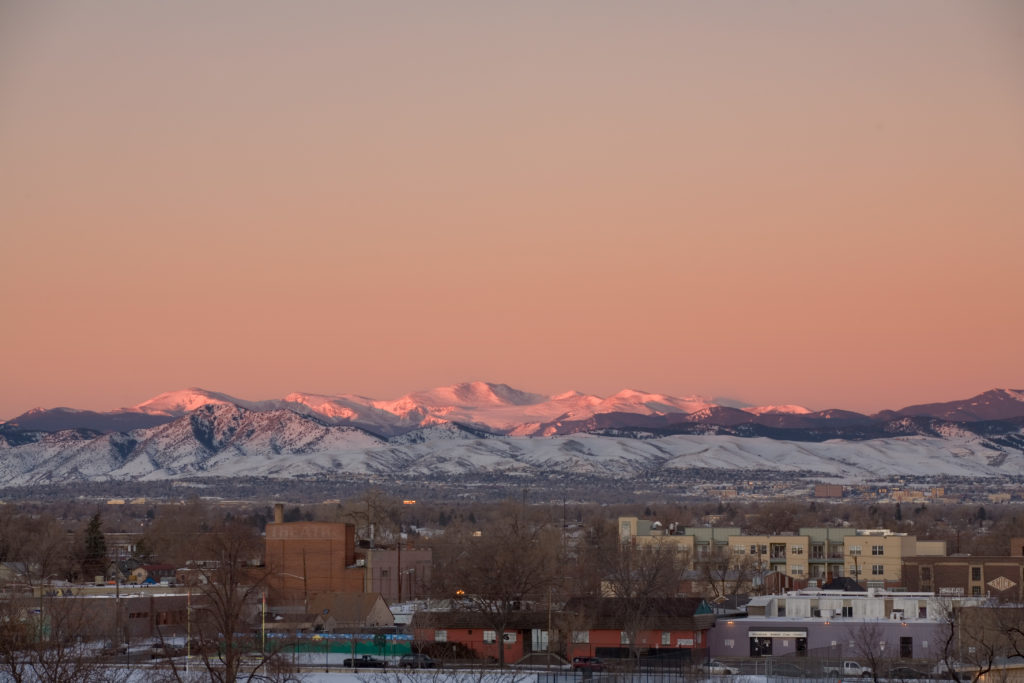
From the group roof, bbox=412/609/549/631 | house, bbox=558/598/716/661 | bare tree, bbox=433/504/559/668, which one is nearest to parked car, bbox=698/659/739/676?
house, bbox=558/598/716/661

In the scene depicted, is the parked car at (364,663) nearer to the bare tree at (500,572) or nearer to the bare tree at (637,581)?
the bare tree at (500,572)

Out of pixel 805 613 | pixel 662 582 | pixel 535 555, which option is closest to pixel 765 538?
pixel 535 555

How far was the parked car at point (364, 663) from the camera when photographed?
62.9 m

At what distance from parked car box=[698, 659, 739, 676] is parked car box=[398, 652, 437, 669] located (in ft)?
31.3

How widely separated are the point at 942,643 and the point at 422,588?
3923cm

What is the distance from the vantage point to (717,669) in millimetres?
61969

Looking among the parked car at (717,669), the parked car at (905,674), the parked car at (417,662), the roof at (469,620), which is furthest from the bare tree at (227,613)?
the parked car at (905,674)

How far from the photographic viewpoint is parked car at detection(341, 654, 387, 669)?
62906 mm

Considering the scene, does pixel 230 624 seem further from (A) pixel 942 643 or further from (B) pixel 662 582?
(B) pixel 662 582

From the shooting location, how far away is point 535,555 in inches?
3905

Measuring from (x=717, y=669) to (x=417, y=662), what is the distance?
1068cm

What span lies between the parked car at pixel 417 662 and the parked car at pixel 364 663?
684mm

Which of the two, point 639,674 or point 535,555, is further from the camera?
point 535,555

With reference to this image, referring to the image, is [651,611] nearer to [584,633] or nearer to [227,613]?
[584,633]
